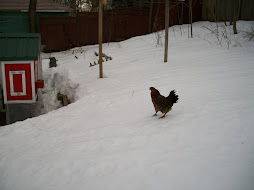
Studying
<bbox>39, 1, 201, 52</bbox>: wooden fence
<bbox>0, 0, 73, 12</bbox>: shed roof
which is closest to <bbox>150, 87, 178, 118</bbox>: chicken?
<bbox>39, 1, 201, 52</bbox>: wooden fence

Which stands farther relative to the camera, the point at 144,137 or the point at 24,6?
the point at 24,6

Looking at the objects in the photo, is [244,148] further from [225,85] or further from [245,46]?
[245,46]

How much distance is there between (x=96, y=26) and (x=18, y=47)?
10.7 m

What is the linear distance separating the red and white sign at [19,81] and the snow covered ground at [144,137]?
129cm

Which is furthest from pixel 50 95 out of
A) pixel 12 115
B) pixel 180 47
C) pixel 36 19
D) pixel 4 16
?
pixel 4 16

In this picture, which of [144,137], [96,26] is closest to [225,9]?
[96,26]

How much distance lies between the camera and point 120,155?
12.5 feet

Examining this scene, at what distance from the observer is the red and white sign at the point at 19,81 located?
7.57 meters

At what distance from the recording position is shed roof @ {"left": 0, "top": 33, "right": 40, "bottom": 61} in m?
7.40

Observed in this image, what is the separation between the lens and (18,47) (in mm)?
7566

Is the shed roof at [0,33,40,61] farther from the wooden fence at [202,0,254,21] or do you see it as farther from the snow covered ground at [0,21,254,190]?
the wooden fence at [202,0,254,21]

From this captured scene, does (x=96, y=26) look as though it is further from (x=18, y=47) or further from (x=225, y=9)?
(x=18, y=47)

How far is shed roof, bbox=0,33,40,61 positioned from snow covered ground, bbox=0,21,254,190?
1946mm

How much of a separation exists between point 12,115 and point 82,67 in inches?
184
